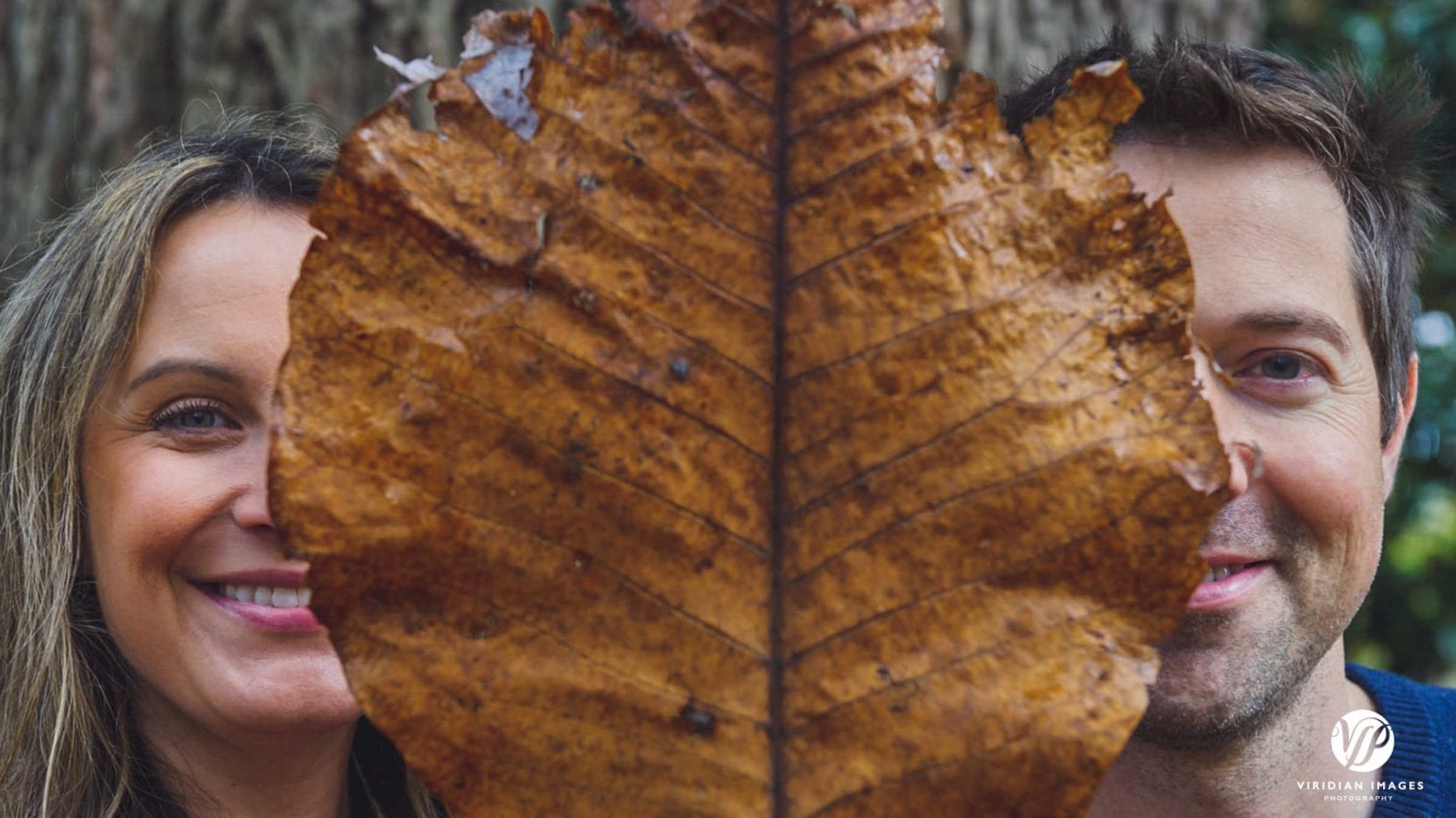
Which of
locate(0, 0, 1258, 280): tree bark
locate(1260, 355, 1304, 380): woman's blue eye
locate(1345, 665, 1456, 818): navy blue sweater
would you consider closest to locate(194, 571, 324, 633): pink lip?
locate(0, 0, 1258, 280): tree bark

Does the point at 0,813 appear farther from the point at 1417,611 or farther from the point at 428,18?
the point at 1417,611

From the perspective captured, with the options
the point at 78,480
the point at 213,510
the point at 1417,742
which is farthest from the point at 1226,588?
the point at 78,480

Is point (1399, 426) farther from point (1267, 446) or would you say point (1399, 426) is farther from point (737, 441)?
point (737, 441)

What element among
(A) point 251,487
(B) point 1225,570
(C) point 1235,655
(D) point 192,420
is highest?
(D) point 192,420

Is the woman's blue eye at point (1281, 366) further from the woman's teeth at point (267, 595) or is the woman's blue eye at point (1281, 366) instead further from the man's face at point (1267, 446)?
the woman's teeth at point (267, 595)

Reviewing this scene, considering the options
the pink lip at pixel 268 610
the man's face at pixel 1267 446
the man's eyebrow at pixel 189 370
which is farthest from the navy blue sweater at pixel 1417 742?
the man's eyebrow at pixel 189 370

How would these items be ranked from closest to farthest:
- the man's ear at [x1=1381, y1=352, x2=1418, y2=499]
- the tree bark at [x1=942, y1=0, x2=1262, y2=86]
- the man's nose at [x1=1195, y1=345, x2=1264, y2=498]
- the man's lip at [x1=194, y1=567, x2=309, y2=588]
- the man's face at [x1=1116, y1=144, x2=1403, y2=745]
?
the man's nose at [x1=1195, y1=345, x2=1264, y2=498] → the man's lip at [x1=194, y1=567, x2=309, y2=588] → the man's face at [x1=1116, y1=144, x2=1403, y2=745] → the man's ear at [x1=1381, y1=352, x2=1418, y2=499] → the tree bark at [x1=942, y1=0, x2=1262, y2=86]

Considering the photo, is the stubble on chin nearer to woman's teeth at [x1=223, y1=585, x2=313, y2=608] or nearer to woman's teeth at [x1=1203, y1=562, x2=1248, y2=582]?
woman's teeth at [x1=1203, y1=562, x2=1248, y2=582]
